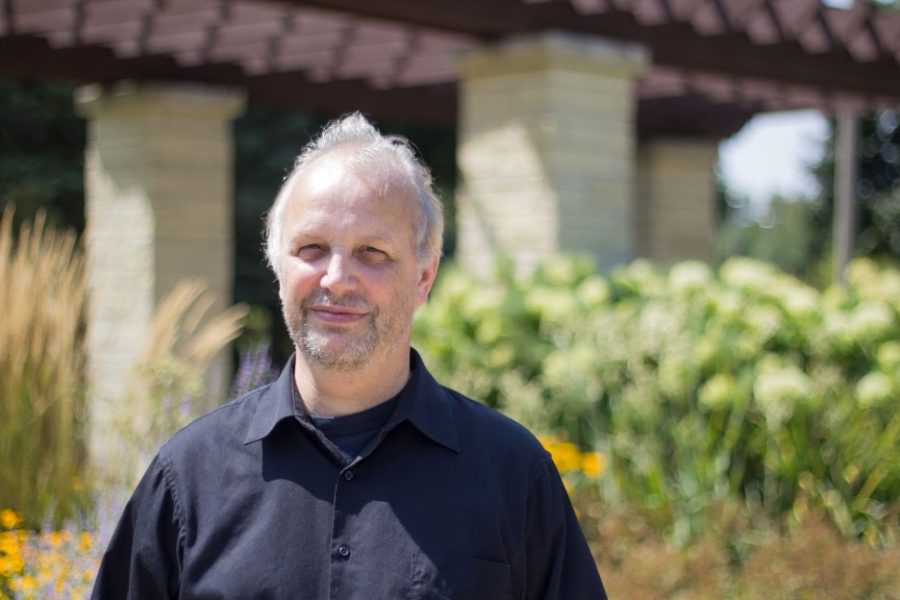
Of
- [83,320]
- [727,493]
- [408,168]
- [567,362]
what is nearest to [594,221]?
A: [567,362]

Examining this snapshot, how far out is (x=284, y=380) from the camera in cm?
205

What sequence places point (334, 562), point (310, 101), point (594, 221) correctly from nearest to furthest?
1. point (334, 562)
2. point (594, 221)
3. point (310, 101)

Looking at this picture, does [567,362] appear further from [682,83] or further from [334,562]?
[682,83]

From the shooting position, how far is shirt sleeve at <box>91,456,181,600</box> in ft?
6.42

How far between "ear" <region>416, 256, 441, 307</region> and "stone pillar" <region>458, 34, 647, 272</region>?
205 inches

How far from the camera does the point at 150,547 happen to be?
1953 millimetres

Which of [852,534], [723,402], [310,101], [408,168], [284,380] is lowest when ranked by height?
[852,534]

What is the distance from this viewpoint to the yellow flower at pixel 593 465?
197 inches

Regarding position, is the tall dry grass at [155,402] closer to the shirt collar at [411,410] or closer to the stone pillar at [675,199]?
the shirt collar at [411,410]

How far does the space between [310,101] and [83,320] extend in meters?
5.26

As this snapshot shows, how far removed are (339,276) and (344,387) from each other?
0.60 ft

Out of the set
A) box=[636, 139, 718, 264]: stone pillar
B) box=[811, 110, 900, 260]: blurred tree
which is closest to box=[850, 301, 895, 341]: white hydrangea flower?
box=[636, 139, 718, 264]: stone pillar

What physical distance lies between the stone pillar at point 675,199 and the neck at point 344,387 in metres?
9.93

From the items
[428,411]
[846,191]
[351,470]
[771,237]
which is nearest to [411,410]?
[428,411]
